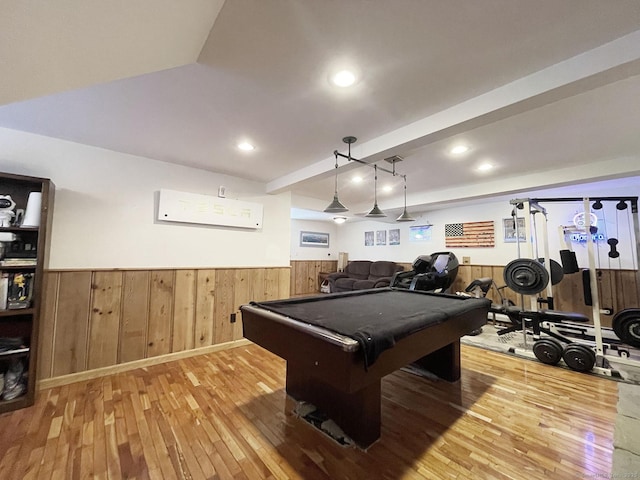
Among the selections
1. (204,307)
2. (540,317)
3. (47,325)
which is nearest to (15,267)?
(47,325)

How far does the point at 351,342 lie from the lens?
1255 mm

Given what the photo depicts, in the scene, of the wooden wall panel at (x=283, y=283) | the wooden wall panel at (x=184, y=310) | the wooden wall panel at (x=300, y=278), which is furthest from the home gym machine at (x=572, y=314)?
the wooden wall panel at (x=300, y=278)

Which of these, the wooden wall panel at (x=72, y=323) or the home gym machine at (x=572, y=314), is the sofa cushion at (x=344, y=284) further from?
the wooden wall panel at (x=72, y=323)

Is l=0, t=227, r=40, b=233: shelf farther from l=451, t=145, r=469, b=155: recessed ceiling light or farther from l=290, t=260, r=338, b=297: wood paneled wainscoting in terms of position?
l=290, t=260, r=338, b=297: wood paneled wainscoting

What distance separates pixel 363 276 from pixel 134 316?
5498 mm

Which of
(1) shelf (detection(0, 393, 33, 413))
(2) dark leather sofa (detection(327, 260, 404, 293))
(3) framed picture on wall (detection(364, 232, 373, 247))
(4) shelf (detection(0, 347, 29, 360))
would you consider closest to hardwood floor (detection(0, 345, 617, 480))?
(1) shelf (detection(0, 393, 33, 413))

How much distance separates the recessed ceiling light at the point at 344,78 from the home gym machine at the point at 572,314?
3245 mm

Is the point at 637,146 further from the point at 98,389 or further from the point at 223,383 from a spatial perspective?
the point at 98,389

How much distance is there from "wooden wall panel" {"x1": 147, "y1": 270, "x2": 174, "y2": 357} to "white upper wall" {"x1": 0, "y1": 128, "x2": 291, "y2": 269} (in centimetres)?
18

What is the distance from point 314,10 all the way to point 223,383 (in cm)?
291

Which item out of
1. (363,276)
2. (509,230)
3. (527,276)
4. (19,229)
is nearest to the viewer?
(19,229)

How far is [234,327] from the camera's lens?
3.59m

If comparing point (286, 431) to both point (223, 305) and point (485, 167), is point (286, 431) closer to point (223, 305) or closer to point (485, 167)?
point (223, 305)

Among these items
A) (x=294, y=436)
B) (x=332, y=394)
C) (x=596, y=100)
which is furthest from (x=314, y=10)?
(x=294, y=436)
